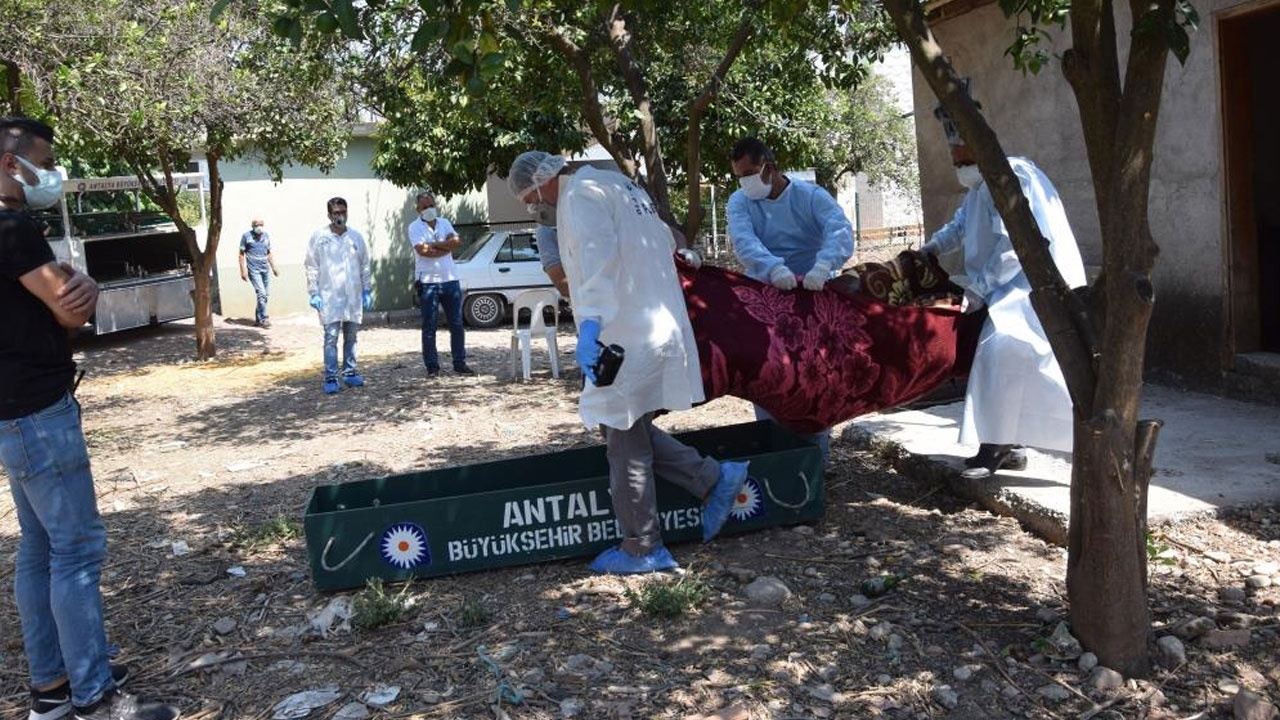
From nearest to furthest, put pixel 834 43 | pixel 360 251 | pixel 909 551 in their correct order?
pixel 909 551
pixel 834 43
pixel 360 251

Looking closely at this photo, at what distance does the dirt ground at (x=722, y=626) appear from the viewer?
370cm

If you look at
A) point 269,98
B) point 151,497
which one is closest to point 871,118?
point 269,98

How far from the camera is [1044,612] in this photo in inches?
162

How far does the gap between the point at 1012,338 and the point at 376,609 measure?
304 cm

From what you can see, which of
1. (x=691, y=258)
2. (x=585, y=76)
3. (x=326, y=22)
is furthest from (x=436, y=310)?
(x=326, y=22)

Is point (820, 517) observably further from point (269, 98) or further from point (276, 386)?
point (269, 98)

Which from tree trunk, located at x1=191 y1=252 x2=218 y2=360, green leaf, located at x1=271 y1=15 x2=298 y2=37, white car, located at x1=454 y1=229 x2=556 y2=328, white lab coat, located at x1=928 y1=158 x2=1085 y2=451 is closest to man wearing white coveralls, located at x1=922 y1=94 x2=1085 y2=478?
white lab coat, located at x1=928 y1=158 x2=1085 y2=451

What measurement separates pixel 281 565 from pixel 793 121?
42.2 feet

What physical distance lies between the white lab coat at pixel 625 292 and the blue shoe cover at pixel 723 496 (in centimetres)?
38

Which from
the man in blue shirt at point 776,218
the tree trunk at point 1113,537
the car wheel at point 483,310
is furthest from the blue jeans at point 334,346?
the tree trunk at point 1113,537

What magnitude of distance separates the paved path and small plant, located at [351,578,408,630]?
2750mm

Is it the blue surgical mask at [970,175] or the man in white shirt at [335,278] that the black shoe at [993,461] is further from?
the man in white shirt at [335,278]

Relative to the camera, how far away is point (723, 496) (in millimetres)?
4957

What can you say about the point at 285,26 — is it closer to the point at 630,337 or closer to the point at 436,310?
the point at 630,337
